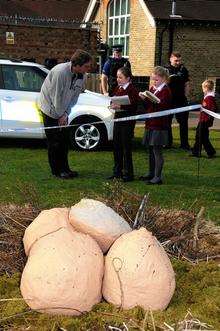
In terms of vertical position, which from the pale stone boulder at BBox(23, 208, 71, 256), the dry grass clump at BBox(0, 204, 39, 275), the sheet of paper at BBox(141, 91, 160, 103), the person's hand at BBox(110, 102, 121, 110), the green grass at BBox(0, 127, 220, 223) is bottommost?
the green grass at BBox(0, 127, 220, 223)

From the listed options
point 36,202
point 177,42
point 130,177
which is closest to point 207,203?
point 130,177

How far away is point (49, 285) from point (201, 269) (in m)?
1.21

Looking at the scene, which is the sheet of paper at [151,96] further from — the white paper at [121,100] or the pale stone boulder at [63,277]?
the pale stone boulder at [63,277]

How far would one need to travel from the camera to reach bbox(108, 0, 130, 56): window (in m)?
31.5

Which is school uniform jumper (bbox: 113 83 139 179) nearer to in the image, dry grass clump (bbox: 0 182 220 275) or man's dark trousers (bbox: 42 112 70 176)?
man's dark trousers (bbox: 42 112 70 176)

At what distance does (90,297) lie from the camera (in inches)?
134

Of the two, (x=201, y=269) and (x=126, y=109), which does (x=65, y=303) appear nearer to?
(x=201, y=269)

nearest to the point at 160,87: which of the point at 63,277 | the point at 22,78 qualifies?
the point at 22,78

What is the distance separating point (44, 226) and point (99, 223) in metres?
0.37

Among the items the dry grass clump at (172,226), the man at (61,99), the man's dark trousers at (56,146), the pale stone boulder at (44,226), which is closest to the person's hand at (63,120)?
the man at (61,99)

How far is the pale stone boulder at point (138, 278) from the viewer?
11.1 ft

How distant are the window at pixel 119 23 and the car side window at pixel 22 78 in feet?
64.6

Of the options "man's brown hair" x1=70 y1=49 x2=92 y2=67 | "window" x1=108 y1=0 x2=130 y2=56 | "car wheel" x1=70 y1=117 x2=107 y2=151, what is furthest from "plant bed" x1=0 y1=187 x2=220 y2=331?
"window" x1=108 y1=0 x2=130 y2=56

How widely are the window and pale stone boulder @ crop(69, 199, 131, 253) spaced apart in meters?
28.1
